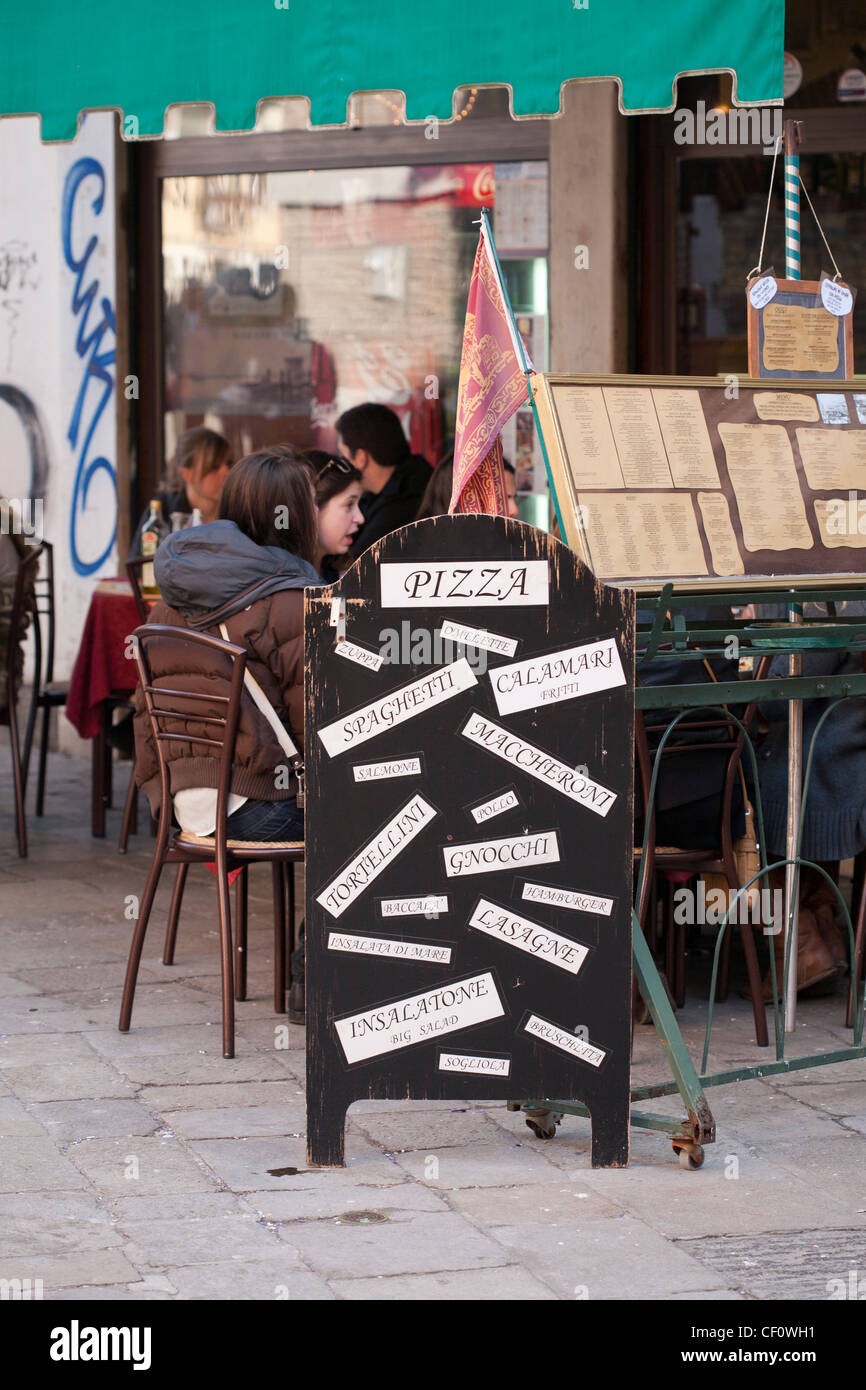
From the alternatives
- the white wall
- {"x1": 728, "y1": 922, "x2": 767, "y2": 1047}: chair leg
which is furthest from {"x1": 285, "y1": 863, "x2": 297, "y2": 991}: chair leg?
the white wall

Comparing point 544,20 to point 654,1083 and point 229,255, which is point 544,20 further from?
point 229,255

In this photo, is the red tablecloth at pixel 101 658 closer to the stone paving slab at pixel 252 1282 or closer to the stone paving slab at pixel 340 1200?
the stone paving slab at pixel 340 1200

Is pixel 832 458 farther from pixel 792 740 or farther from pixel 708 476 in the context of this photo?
pixel 792 740

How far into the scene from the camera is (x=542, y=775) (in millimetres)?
3641

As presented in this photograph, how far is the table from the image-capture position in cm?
684

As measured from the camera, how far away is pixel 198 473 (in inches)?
300

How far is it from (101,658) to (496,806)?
3525 mm

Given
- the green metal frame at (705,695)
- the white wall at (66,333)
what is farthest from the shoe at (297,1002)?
the white wall at (66,333)

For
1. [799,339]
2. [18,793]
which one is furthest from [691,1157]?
[18,793]

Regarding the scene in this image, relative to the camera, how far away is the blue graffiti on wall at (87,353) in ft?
30.1

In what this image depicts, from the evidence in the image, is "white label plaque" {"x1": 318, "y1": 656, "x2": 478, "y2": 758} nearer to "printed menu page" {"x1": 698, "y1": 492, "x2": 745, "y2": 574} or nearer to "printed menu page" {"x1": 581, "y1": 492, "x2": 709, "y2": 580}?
"printed menu page" {"x1": 581, "y1": 492, "x2": 709, "y2": 580}

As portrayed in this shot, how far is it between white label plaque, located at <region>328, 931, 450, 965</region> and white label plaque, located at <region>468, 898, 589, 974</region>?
0.09 m
